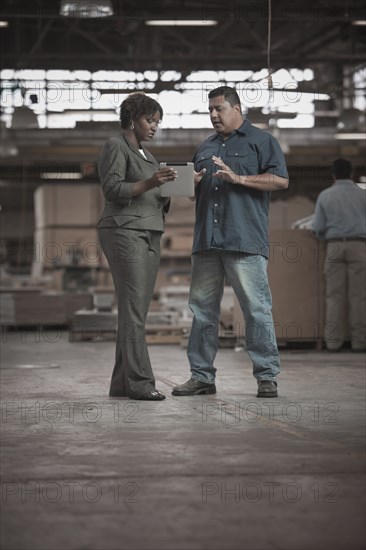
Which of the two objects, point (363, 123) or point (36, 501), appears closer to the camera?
point (36, 501)

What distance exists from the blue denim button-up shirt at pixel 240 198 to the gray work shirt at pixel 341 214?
335cm

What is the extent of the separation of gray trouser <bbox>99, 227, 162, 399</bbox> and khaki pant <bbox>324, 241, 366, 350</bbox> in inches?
154

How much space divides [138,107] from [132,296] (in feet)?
3.69

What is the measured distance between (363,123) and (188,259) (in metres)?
4.53

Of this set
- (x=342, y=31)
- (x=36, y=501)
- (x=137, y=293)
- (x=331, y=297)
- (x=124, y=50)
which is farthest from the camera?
(x=124, y=50)

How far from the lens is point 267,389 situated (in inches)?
221

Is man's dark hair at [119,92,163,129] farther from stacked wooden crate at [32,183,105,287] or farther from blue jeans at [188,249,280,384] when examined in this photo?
stacked wooden crate at [32,183,105,287]

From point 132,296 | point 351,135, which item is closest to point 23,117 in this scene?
point 351,135

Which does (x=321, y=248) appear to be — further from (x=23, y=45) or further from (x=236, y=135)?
(x=23, y=45)

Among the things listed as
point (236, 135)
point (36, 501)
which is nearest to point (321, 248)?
point (236, 135)

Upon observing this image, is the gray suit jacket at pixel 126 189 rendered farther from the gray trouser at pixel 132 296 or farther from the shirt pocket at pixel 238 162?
the shirt pocket at pixel 238 162

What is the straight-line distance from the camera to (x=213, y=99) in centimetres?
572

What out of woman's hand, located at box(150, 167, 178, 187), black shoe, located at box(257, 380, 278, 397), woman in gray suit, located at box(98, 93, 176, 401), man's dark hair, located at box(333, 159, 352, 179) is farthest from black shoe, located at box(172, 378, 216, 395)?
man's dark hair, located at box(333, 159, 352, 179)

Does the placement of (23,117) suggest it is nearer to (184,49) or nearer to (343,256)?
(184,49)
